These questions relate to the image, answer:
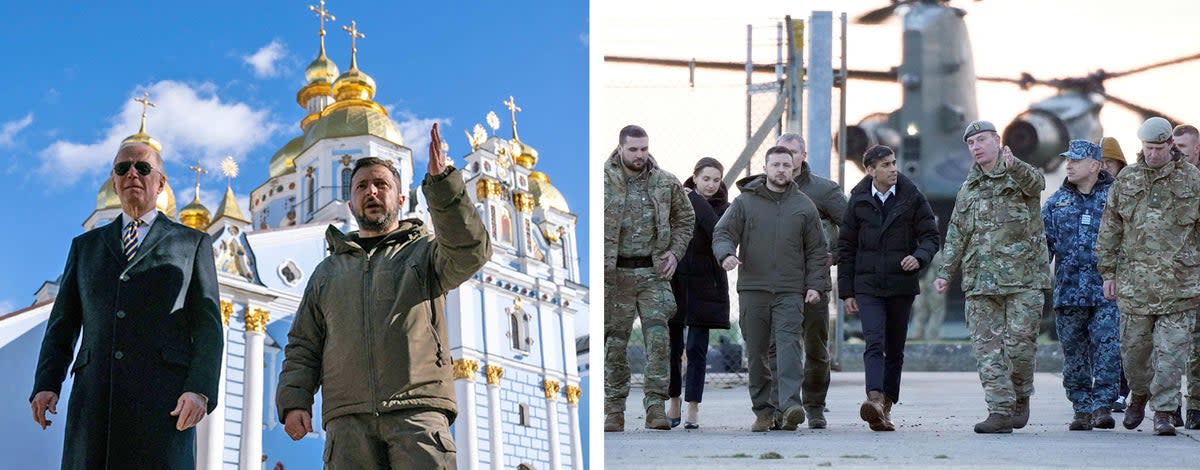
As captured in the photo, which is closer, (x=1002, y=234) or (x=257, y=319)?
(x=1002, y=234)

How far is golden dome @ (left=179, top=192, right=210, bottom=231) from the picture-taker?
6.23 m

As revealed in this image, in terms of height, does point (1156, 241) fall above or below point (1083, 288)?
above

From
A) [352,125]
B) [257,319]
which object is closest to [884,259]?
[352,125]

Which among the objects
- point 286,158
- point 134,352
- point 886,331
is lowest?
point 134,352

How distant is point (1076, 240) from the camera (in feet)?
22.3

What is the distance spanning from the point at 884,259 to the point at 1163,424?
3.79 feet

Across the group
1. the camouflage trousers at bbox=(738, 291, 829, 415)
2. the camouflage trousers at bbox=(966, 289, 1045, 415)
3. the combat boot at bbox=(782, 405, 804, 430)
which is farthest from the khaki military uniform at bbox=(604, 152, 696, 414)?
the camouflage trousers at bbox=(966, 289, 1045, 415)

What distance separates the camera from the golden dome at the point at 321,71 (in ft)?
21.5

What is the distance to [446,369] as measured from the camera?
4.14 meters

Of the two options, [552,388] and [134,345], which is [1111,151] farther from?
[134,345]

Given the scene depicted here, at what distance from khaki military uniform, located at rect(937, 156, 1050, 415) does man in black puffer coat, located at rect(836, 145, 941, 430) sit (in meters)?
0.21

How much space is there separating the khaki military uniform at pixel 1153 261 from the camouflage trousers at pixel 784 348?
43.5 inches

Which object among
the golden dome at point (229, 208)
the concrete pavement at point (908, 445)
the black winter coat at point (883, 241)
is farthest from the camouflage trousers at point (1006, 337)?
the golden dome at point (229, 208)

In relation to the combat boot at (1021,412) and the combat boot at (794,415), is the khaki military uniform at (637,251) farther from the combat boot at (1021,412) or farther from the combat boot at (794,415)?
the combat boot at (1021,412)
